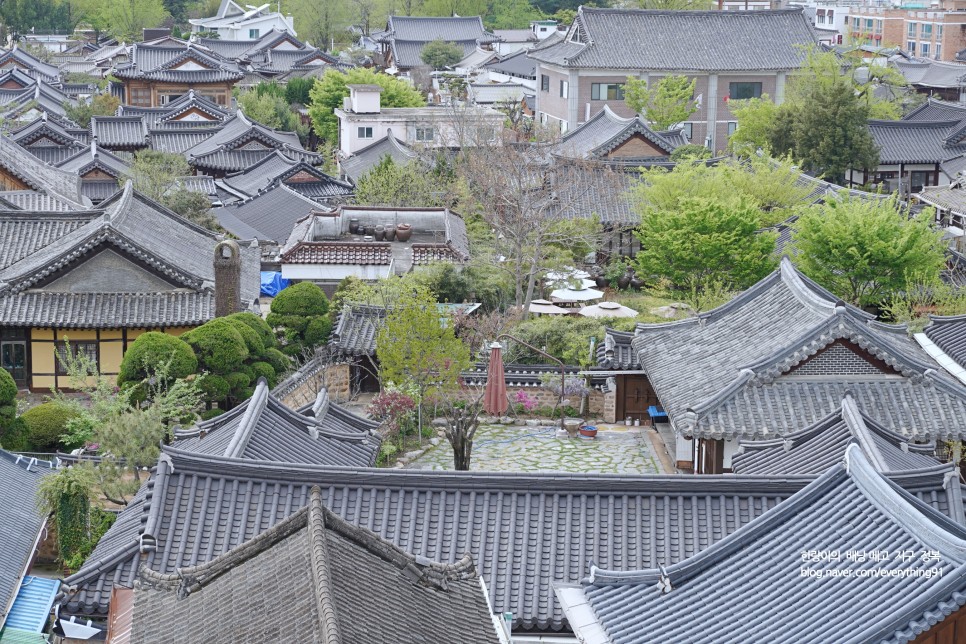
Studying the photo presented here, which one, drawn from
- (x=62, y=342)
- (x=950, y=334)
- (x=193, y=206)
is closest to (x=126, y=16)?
(x=193, y=206)

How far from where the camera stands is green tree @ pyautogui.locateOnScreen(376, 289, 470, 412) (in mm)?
26156

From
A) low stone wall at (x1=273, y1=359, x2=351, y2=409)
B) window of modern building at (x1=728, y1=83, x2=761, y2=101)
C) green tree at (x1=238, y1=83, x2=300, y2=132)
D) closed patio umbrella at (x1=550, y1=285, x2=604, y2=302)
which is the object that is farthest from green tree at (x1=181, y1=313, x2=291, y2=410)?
green tree at (x1=238, y1=83, x2=300, y2=132)

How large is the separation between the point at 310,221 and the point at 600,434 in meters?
14.5

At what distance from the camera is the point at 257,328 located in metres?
27.4

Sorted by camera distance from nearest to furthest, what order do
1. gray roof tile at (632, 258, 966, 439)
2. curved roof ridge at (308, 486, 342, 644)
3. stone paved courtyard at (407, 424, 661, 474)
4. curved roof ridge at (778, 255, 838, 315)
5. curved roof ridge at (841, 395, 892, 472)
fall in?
curved roof ridge at (308, 486, 342, 644) → curved roof ridge at (841, 395, 892, 472) → gray roof tile at (632, 258, 966, 439) → curved roof ridge at (778, 255, 838, 315) → stone paved courtyard at (407, 424, 661, 474)

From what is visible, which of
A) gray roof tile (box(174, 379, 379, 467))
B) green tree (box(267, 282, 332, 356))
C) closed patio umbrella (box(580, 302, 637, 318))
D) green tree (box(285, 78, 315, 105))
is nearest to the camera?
gray roof tile (box(174, 379, 379, 467))

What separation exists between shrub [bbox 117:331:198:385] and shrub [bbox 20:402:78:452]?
1.20m

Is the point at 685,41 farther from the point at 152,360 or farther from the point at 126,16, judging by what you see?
the point at 126,16

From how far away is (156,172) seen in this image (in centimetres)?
4706

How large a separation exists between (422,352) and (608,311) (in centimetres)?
748

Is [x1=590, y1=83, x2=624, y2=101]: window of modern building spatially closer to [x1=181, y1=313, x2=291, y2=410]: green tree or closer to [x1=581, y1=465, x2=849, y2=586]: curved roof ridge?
[x1=181, y1=313, x2=291, y2=410]: green tree

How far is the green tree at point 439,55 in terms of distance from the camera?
8781 centimetres

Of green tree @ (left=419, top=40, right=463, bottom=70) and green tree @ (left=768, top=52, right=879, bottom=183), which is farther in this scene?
green tree @ (left=419, top=40, right=463, bottom=70)

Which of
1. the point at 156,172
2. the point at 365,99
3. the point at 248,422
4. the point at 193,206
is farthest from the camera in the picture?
the point at 365,99
